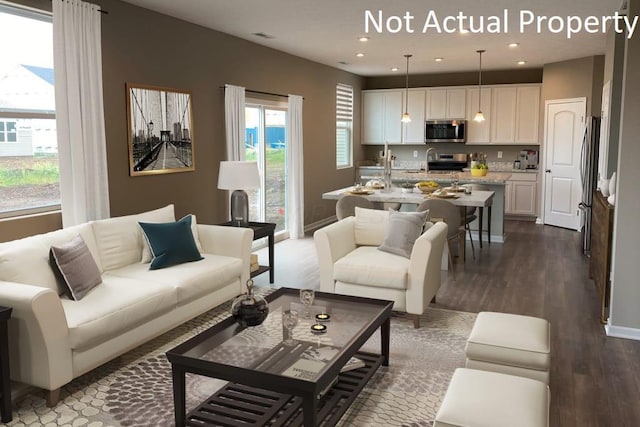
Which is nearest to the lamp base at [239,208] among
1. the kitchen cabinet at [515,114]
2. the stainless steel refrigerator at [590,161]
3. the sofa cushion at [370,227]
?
the sofa cushion at [370,227]

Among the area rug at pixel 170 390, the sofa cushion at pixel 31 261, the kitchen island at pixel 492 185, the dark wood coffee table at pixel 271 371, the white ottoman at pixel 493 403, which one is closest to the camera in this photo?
the white ottoman at pixel 493 403

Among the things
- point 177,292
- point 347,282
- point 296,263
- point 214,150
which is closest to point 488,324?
point 347,282

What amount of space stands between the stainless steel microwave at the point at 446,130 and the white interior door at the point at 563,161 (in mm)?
1521

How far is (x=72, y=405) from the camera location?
10.0ft

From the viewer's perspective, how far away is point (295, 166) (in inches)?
313

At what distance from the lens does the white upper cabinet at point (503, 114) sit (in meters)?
9.77

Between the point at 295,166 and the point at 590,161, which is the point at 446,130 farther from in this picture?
the point at 590,161

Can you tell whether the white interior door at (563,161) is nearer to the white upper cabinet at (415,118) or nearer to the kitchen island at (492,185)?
the kitchen island at (492,185)

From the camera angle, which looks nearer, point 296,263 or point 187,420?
point 187,420

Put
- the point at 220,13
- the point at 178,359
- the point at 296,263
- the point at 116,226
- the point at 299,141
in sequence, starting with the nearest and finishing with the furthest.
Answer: the point at 178,359, the point at 116,226, the point at 220,13, the point at 296,263, the point at 299,141

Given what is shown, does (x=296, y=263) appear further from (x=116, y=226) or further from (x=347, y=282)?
(x=116, y=226)

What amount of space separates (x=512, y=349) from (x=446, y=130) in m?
7.81

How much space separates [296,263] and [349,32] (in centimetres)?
275

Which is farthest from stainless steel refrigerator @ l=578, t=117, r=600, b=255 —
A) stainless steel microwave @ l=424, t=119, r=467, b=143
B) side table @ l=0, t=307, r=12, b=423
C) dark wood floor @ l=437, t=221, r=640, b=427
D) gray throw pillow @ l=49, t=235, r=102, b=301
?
side table @ l=0, t=307, r=12, b=423
